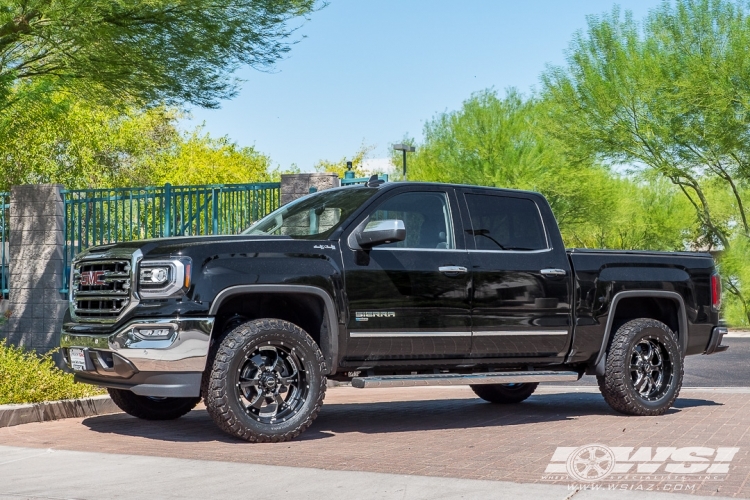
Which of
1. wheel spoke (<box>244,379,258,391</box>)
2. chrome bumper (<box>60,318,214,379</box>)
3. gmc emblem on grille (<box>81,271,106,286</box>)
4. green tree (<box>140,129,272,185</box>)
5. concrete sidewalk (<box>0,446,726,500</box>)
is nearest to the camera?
concrete sidewalk (<box>0,446,726,500</box>)

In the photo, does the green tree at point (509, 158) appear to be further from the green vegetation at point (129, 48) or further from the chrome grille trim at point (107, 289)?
the chrome grille trim at point (107, 289)

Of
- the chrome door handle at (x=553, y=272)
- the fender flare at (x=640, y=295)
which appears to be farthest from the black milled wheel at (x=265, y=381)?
the fender flare at (x=640, y=295)

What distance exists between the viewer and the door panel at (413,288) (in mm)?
8852

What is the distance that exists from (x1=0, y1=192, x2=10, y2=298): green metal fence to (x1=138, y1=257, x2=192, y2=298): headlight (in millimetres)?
9018

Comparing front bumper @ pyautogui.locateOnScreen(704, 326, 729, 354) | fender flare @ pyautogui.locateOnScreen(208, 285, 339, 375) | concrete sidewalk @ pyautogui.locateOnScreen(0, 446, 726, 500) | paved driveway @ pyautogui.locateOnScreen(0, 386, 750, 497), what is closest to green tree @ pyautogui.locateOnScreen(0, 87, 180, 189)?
paved driveway @ pyautogui.locateOnScreen(0, 386, 750, 497)

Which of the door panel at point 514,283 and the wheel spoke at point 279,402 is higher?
the door panel at point 514,283

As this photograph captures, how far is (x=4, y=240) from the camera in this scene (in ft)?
54.2

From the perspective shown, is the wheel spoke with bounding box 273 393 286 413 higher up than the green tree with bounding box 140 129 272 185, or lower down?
lower down

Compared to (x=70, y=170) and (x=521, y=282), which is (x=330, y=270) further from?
(x=70, y=170)

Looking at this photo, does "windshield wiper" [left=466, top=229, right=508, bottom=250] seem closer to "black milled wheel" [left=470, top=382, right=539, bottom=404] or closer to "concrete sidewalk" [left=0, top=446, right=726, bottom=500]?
"black milled wheel" [left=470, top=382, right=539, bottom=404]

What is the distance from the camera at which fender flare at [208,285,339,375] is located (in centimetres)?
825

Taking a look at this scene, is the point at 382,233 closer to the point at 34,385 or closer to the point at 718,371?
the point at 34,385

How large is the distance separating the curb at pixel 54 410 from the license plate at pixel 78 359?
1.42 m

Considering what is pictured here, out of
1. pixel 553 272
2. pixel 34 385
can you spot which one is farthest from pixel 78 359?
pixel 553 272
